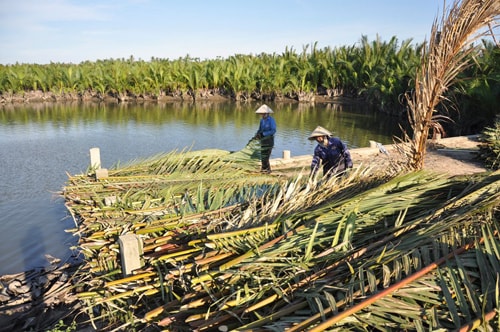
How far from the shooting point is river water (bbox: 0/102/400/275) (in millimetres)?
7238

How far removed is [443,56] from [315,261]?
3022 mm

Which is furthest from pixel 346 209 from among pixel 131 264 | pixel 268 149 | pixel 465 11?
pixel 268 149

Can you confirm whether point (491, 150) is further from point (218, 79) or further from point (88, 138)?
point (218, 79)

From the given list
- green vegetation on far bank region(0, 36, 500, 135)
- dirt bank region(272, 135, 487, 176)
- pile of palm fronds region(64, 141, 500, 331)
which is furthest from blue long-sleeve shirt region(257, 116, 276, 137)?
green vegetation on far bank region(0, 36, 500, 135)

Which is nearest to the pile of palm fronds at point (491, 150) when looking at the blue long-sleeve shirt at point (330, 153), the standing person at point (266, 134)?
the standing person at point (266, 134)

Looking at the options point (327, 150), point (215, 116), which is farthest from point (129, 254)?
point (215, 116)

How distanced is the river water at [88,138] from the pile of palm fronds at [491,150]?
16.9ft

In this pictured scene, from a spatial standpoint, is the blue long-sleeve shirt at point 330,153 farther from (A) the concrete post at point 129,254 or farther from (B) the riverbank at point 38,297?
(A) the concrete post at point 129,254

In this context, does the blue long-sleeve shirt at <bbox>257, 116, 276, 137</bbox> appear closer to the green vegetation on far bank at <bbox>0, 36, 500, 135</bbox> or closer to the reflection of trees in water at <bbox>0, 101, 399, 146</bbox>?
the reflection of trees in water at <bbox>0, 101, 399, 146</bbox>

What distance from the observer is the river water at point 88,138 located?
23.7 ft

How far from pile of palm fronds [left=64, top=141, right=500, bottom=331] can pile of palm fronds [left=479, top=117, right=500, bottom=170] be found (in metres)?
5.82

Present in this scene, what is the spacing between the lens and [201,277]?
9.05ft

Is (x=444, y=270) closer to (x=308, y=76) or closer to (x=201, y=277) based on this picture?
(x=201, y=277)

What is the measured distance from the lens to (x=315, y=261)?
2758 millimetres
